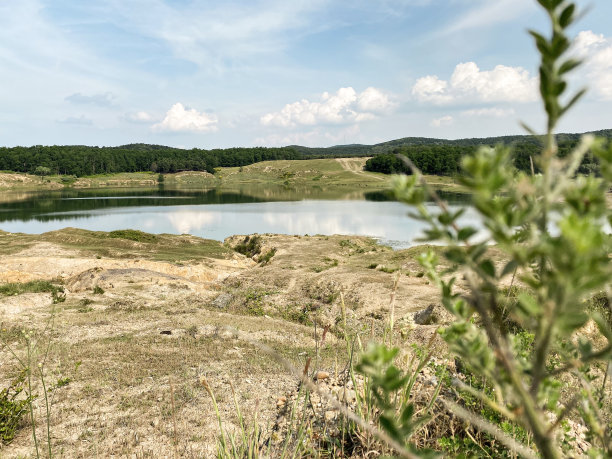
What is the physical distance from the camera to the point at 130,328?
14562mm

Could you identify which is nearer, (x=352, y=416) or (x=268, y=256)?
(x=352, y=416)

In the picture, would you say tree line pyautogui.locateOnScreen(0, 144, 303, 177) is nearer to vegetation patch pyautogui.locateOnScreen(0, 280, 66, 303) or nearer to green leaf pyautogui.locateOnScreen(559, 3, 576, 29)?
vegetation patch pyautogui.locateOnScreen(0, 280, 66, 303)

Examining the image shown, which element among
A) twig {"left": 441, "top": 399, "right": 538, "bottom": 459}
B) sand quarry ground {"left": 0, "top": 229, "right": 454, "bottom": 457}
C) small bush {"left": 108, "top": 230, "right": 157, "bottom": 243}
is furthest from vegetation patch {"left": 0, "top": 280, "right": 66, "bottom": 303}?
twig {"left": 441, "top": 399, "right": 538, "bottom": 459}

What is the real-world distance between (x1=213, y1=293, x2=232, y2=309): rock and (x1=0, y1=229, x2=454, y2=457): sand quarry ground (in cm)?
6

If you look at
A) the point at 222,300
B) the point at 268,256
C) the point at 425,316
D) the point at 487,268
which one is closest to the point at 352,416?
the point at 487,268

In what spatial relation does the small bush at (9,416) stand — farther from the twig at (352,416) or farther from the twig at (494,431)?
the twig at (494,431)

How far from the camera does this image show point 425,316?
15.0 metres

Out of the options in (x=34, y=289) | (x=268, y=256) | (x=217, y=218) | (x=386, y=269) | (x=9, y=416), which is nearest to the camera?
(x=9, y=416)

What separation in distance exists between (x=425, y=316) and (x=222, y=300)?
10.9 meters

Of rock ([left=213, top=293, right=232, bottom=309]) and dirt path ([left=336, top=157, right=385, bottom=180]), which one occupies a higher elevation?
dirt path ([left=336, top=157, right=385, bottom=180])

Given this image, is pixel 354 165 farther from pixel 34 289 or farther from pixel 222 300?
pixel 34 289

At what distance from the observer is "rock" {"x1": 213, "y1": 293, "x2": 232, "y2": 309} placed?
20.1m

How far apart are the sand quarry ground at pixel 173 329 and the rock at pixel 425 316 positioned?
43 centimetres

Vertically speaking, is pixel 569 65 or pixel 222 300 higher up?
pixel 569 65
